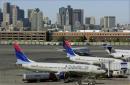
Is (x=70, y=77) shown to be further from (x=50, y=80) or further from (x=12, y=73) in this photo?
(x=12, y=73)

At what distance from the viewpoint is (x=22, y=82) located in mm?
46531

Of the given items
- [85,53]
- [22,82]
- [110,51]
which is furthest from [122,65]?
[85,53]

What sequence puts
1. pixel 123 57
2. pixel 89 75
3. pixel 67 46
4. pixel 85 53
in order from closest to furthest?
1. pixel 89 75
2. pixel 67 46
3. pixel 123 57
4. pixel 85 53

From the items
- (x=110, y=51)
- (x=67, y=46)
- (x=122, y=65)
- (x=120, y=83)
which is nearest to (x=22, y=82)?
(x=120, y=83)

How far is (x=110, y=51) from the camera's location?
98.1m

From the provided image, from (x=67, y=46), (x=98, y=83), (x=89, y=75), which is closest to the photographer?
(x=98, y=83)

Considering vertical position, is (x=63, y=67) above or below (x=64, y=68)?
above

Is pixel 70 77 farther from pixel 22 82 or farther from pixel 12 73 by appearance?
pixel 12 73

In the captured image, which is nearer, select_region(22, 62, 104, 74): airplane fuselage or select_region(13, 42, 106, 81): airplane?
select_region(13, 42, 106, 81): airplane

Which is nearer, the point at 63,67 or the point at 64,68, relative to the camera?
the point at 64,68

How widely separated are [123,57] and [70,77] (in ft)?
137

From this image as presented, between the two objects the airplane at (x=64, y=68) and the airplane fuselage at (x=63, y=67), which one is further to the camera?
the airplane fuselage at (x=63, y=67)

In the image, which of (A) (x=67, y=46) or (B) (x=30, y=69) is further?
(A) (x=67, y=46)

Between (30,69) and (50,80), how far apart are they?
529 cm
